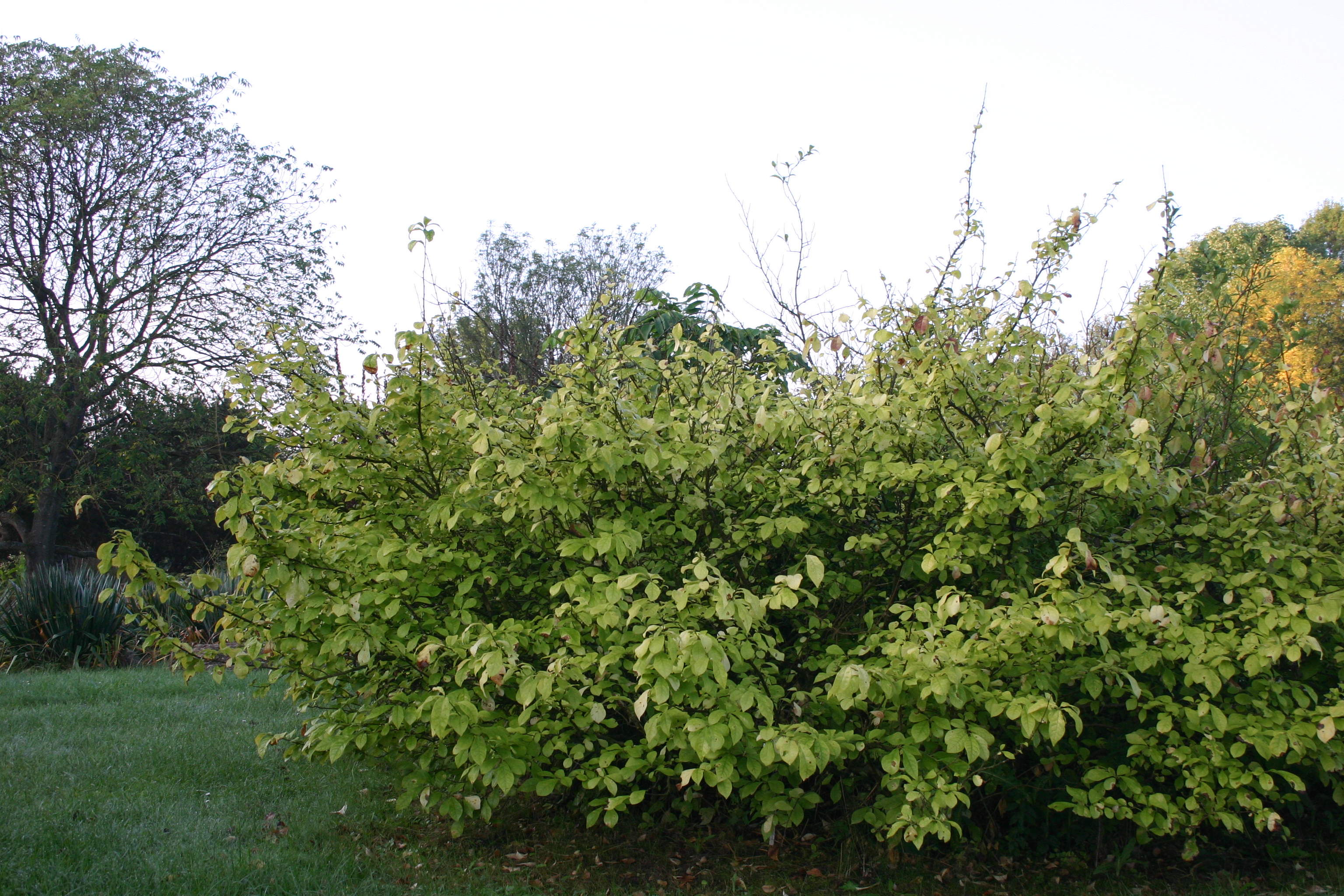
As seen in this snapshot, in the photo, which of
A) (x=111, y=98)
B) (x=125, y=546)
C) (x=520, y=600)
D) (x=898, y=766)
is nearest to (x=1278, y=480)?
(x=898, y=766)

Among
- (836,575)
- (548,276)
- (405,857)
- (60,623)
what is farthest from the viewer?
(548,276)

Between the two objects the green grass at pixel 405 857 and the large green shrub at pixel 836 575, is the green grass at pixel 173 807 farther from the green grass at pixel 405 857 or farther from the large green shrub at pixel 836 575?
the large green shrub at pixel 836 575

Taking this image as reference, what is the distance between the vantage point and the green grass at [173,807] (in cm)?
337

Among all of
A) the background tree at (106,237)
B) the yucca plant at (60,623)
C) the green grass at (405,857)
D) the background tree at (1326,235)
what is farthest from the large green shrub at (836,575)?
the background tree at (1326,235)

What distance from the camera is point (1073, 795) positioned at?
10.7 feet

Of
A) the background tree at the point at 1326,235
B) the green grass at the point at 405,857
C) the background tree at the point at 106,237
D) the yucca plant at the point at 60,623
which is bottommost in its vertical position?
the green grass at the point at 405,857

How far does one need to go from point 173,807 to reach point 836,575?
125 inches

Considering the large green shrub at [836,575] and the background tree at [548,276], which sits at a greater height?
the background tree at [548,276]

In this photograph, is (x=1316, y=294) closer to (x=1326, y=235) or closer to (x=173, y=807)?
(x=1326, y=235)

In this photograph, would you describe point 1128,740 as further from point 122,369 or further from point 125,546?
point 122,369

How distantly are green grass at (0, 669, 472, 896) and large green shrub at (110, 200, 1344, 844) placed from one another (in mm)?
492

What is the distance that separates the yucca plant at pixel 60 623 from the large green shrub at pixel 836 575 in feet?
19.7

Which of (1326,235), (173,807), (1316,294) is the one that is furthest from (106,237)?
(1326,235)

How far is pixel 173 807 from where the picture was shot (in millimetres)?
4141
